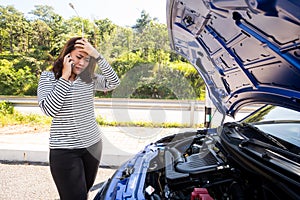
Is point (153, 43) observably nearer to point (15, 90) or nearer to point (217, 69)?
point (217, 69)

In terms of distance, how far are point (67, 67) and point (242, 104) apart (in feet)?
4.83

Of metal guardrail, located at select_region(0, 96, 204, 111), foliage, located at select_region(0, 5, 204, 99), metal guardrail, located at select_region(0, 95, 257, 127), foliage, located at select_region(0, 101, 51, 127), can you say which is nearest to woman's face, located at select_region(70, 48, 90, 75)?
foliage, located at select_region(0, 5, 204, 99)

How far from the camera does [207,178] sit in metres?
1.55

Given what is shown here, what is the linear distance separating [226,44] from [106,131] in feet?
14.1

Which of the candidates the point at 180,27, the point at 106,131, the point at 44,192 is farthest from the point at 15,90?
the point at 180,27

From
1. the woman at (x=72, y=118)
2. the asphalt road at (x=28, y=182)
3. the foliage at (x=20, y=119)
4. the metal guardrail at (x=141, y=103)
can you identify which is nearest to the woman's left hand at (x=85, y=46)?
the woman at (x=72, y=118)

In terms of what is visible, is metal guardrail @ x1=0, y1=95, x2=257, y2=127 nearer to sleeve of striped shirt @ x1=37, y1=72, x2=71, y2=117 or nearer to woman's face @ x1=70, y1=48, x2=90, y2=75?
woman's face @ x1=70, y1=48, x2=90, y2=75

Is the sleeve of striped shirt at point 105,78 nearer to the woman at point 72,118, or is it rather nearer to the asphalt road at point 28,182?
the woman at point 72,118

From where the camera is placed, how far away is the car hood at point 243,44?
0.98m

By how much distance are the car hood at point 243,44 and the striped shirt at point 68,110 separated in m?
0.82

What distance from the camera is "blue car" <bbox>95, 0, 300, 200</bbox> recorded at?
3.56 feet

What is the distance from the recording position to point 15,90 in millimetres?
11336

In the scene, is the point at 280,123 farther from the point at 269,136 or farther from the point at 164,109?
the point at 164,109

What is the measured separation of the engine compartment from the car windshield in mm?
306
